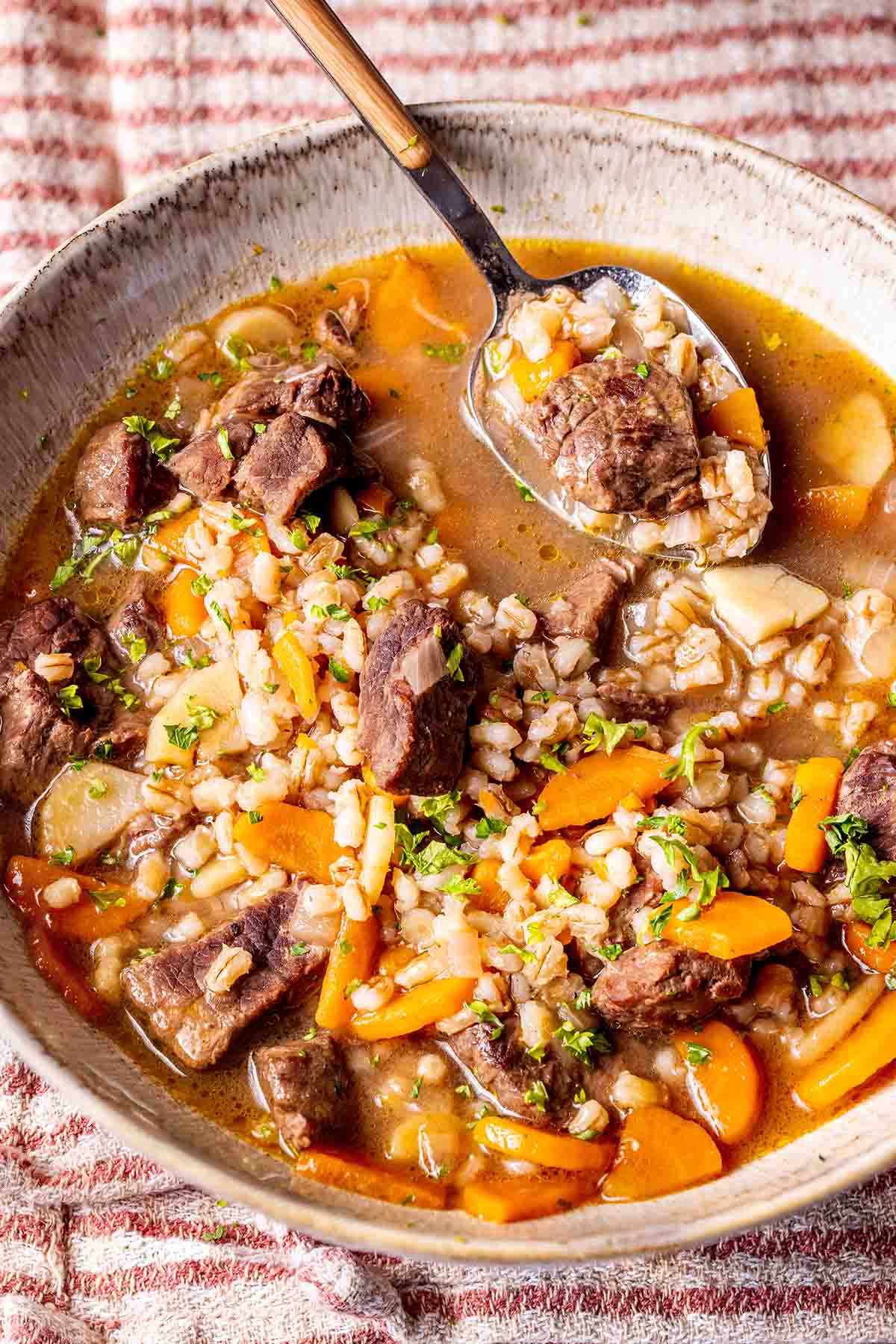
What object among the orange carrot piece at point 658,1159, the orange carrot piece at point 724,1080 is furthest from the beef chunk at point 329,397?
the orange carrot piece at point 658,1159

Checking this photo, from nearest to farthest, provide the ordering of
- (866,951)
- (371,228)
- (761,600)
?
(866,951)
(761,600)
(371,228)

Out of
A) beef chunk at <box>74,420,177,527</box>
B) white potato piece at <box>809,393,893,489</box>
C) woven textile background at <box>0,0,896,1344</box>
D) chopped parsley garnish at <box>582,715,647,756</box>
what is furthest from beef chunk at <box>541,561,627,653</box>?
woven textile background at <box>0,0,896,1344</box>

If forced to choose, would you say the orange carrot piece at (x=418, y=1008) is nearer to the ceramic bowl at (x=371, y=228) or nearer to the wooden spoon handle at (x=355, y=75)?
the ceramic bowl at (x=371, y=228)

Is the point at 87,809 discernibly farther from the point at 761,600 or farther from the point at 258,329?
the point at 761,600

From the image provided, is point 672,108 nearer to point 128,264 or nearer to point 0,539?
point 128,264

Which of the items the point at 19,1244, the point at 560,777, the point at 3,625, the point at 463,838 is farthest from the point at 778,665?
the point at 19,1244

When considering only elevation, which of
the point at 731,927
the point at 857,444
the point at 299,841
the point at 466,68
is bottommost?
the point at 731,927

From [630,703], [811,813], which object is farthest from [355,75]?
[811,813]
